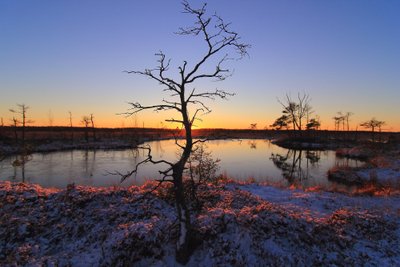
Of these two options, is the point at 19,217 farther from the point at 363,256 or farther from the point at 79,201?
the point at 363,256

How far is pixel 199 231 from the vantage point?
890cm

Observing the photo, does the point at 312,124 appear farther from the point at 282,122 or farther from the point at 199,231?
the point at 199,231

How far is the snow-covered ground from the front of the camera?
830 centimetres

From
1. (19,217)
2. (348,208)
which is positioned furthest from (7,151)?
(348,208)

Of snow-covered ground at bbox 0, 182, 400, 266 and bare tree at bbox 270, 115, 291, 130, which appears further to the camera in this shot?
bare tree at bbox 270, 115, 291, 130

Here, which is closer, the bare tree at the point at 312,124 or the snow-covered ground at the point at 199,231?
the snow-covered ground at the point at 199,231

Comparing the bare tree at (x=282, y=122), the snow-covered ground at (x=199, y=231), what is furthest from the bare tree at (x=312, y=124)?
the snow-covered ground at (x=199, y=231)

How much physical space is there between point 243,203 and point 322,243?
11.3 feet

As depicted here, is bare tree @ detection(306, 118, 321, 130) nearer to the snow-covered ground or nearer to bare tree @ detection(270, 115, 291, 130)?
bare tree @ detection(270, 115, 291, 130)

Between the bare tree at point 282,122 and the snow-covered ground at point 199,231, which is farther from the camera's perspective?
the bare tree at point 282,122

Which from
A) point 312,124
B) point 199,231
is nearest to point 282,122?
point 312,124

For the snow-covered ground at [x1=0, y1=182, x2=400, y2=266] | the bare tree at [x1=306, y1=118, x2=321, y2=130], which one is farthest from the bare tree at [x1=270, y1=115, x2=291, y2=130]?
the snow-covered ground at [x1=0, y1=182, x2=400, y2=266]

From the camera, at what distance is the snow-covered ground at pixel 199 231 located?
27.2 feet

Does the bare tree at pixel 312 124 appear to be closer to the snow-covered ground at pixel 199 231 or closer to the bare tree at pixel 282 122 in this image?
the bare tree at pixel 282 122
